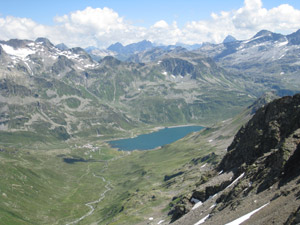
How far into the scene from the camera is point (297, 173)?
4416cm

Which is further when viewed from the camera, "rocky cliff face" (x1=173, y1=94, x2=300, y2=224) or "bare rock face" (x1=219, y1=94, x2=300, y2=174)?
"bare rock face" (x1=219, y1=94, x2=300, y2=174)

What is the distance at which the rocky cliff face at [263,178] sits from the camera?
128 feet

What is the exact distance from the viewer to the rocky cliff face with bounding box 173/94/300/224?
1540 inches

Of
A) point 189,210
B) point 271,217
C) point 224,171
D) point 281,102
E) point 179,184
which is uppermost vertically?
point 281,102

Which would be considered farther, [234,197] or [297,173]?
[234,197]

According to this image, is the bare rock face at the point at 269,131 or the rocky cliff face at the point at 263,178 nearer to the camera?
the rocky cliff face at the point at 263,178

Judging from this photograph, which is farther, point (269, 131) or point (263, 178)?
point (269, 131)

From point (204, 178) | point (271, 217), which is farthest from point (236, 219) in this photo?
point (204, 178)

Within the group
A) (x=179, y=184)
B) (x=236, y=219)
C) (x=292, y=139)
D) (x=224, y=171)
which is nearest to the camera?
(x=236, y=219)

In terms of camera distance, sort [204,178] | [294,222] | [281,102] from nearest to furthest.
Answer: [294,222]
[281,102]
[204,178]

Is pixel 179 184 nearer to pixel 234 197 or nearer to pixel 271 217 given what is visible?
pixel 234 197

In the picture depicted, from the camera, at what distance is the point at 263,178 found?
5191 centimetres

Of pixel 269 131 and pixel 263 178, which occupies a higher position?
pixel 269 131

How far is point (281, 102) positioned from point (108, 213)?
510ft
